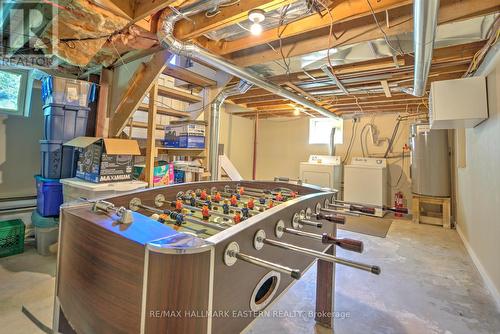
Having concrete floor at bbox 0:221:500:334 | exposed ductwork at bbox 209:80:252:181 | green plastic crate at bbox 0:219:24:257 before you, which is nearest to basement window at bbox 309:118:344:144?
exposed ductwork at bbox 209:80:252:181

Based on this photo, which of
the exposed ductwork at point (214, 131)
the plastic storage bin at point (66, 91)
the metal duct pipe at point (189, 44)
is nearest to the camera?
the metal duct pipe at point (189, 44)

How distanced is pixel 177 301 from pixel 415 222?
15.5ft

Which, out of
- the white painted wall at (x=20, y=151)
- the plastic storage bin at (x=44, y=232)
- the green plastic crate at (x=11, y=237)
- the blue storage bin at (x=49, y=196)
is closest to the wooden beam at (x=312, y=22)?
the blue storage bin at (x=49, y=196)

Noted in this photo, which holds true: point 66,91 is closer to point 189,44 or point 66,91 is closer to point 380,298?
point 189,44

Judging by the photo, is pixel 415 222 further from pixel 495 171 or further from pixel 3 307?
pixel 3 307

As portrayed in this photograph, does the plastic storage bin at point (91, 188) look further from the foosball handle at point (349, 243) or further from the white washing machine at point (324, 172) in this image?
the white washing machine at point (324, 172)

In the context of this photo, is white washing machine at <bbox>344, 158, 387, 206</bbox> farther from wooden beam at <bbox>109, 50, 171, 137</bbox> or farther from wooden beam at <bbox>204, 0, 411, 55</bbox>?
wooden beam at <bbox>109, 50, 171, 137</bbox>

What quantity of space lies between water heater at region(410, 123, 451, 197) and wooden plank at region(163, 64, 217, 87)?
358 cm

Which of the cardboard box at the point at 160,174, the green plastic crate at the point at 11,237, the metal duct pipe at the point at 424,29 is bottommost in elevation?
the green plastic crate at the point at 11,237

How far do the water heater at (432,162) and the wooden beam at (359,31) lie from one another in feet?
9.31

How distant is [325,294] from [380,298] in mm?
648

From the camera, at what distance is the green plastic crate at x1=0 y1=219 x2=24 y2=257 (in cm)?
239

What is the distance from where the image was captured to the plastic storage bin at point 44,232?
2.46m

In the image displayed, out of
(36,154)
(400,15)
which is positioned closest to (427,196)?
(400,15)
